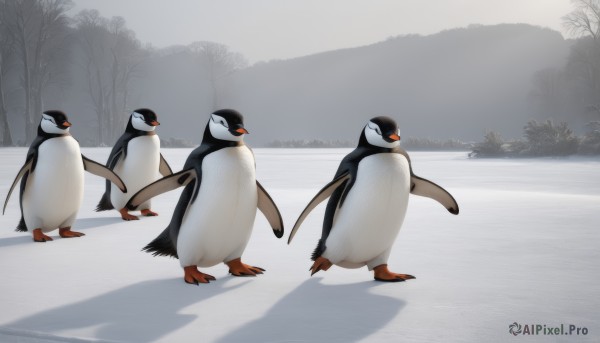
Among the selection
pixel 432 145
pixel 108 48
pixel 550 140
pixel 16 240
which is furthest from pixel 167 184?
pixel 108 48

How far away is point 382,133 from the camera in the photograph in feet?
10.2

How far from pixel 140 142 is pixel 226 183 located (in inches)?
105

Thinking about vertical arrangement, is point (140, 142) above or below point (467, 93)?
below

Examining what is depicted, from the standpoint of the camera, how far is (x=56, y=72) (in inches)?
1293

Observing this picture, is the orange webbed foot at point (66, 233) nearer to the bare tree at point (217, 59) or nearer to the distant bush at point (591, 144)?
the distant bush at point (591, 144)

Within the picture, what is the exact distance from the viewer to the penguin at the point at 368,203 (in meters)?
3.14

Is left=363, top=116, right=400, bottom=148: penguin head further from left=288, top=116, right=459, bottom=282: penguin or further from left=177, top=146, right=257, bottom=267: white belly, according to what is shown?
left=177, top=146, right=257, bottom=267: white belly

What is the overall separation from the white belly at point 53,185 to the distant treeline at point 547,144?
1503 cm

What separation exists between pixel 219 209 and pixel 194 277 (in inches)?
15.6

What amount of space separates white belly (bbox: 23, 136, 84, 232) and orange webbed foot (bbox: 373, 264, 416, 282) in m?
2.52

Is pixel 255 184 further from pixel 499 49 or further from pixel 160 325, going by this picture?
pixel 499 49

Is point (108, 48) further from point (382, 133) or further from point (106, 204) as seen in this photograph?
point (382, 133)

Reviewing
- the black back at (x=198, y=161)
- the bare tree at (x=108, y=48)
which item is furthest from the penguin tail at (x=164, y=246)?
the bare tree at (x=108, y=48)

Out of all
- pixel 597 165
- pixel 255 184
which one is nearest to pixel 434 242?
pixel 255 184
